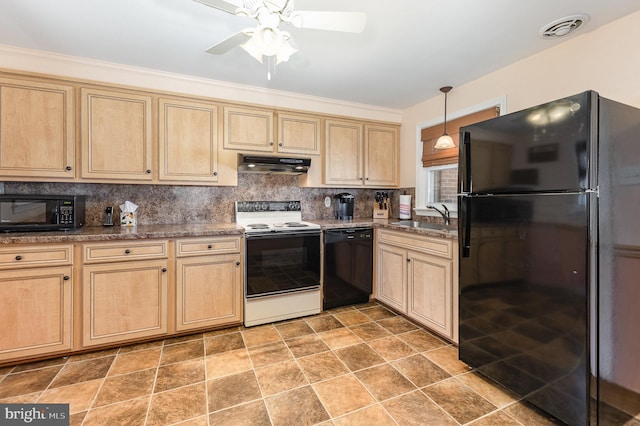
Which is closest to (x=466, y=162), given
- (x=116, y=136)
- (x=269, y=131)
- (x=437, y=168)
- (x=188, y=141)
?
(x=437, y=168)

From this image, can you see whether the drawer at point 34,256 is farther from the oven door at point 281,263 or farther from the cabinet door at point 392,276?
the cabinet door at point 392,276

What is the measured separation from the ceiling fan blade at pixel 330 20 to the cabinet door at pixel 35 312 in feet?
7.50

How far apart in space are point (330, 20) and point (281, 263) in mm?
1984

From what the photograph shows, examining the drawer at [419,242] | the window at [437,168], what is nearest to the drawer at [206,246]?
the drawer at [419,242]

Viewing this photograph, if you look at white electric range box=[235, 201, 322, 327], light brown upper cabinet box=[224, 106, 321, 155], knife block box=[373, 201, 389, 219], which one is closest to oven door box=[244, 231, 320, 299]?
white electric range box=[235, 201, 322, 327]

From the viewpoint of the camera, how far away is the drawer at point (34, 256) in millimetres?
1963

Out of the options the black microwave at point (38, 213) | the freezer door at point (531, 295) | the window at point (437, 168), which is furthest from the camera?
the window at point (437, 168)

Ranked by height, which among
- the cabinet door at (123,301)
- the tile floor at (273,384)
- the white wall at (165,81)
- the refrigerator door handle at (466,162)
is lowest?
the tile floor at (273,384)

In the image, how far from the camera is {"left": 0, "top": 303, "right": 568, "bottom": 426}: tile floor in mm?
1589

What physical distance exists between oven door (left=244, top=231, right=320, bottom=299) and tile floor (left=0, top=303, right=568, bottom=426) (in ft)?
1.42

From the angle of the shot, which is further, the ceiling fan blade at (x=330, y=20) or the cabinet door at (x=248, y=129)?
the cabinet door at (x=248, y=129)

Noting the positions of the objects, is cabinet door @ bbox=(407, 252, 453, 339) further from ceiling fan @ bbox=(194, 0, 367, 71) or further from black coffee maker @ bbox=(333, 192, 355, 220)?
ceiling fan @ bbox=(194, 0, 367, 71)

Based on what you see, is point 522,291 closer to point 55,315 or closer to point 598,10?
point 598,10

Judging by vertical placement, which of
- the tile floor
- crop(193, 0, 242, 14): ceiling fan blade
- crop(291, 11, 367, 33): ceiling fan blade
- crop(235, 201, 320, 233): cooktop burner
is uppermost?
crop(291, 11, 367, 33): ceiling fan blade
